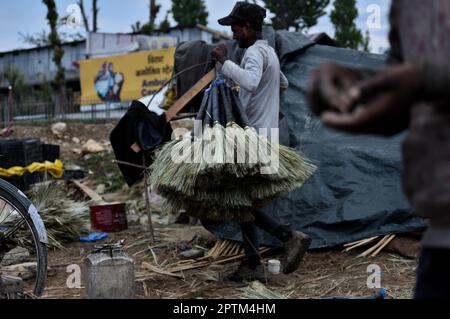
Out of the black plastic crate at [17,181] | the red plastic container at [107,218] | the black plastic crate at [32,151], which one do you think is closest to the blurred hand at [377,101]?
the red plastic container at [107,218]

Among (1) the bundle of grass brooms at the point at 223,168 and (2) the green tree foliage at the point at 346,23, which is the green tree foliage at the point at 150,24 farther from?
(1) the bundle of grass brooms at the point at 223,168

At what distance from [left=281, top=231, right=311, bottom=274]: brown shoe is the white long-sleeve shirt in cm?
87

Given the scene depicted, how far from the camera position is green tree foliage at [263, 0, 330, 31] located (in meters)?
29.2

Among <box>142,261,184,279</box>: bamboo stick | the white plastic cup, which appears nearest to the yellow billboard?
<box>142,261,184,279</box>: bamboo stick

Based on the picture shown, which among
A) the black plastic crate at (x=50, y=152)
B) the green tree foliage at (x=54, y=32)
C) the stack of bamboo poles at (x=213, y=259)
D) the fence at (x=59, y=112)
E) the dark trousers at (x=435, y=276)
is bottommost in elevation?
the stack of bamboo poles at (x=213, y=259)

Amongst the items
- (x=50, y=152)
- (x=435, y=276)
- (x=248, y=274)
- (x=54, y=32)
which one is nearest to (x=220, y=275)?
(x=248, y=274)

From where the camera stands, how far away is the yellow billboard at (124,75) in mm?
16375

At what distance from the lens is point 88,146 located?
512 inches

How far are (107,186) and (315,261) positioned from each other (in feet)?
18.5

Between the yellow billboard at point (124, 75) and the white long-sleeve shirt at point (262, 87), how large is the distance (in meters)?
11.5

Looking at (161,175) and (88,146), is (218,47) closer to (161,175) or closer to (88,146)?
(161,175)

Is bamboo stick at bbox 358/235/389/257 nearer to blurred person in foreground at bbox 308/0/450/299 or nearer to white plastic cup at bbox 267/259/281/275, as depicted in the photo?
white plastic cup at bbox 267/259/281/275

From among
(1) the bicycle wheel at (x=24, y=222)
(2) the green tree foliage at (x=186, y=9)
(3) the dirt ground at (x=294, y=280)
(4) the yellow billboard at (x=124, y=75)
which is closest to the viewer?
(1) the bicycle wheel at (x=24, y=222)

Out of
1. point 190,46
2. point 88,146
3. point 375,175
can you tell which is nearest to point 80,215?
point 190,46
